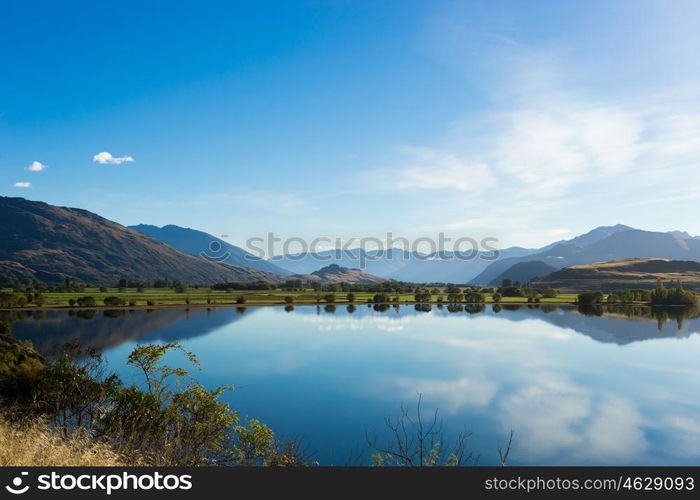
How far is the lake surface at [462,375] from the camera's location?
3008cm

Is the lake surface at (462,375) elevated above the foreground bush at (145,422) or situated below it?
below

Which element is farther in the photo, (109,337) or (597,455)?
(109,337)

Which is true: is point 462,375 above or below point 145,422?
below

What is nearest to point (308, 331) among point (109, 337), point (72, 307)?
point (109, 337)

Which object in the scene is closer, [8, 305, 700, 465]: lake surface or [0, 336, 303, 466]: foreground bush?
[0, 336, 303, 466]: foreground bush

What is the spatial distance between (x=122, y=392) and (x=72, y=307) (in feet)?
367

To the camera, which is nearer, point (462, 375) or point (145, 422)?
point (145, 422)

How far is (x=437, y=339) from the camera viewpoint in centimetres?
7481

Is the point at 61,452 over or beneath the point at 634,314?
over

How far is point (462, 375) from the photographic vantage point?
48.7 m

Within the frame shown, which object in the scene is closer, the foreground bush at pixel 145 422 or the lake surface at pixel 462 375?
the foreground bush at pixel 145 422

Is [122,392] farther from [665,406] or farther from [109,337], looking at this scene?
[109,337]

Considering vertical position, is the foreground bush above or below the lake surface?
above

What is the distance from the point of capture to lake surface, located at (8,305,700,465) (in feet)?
98.7
